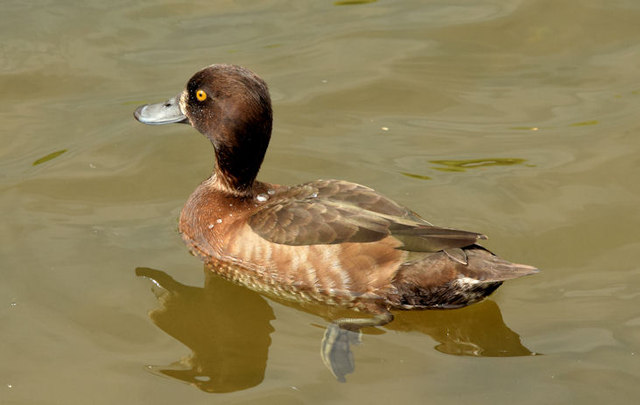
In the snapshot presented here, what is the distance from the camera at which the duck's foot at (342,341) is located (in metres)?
5.46

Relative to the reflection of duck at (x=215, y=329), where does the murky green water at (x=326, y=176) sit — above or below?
above

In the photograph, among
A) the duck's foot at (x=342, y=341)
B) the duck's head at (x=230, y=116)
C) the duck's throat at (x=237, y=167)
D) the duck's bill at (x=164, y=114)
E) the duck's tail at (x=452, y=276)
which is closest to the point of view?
the duck's foot at (x=342, y=341)

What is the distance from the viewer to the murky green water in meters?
5.50

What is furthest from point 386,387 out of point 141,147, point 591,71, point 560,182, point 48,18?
point 48,18

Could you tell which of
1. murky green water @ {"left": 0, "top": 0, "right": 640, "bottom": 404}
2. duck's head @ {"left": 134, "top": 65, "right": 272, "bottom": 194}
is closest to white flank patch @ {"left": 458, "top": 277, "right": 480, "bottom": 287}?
murky green water @ {"left": 0, "top": 0, "right": 640, "bottom": 404}

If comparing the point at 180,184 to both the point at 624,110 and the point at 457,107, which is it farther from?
the point at 624,110

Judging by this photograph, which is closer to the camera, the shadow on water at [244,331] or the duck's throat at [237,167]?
the shadow on water at [244,331]

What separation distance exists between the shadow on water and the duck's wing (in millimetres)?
523

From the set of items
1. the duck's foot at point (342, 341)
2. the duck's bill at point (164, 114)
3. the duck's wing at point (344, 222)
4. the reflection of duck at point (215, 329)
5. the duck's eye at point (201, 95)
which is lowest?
the reflection of duck at point (215, 329)

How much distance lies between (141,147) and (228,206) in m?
1.62

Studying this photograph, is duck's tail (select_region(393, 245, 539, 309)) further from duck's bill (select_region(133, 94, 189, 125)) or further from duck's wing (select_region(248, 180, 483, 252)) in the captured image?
duck's bill (select_region(133, 94, 189, 125))

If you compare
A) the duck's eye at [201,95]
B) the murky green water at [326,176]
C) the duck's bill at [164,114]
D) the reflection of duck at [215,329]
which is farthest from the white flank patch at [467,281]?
the duck's bill at [164,114]

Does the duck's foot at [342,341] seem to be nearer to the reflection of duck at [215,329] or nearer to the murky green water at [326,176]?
the murky green water at [326,176]

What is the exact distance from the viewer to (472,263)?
222 inches
